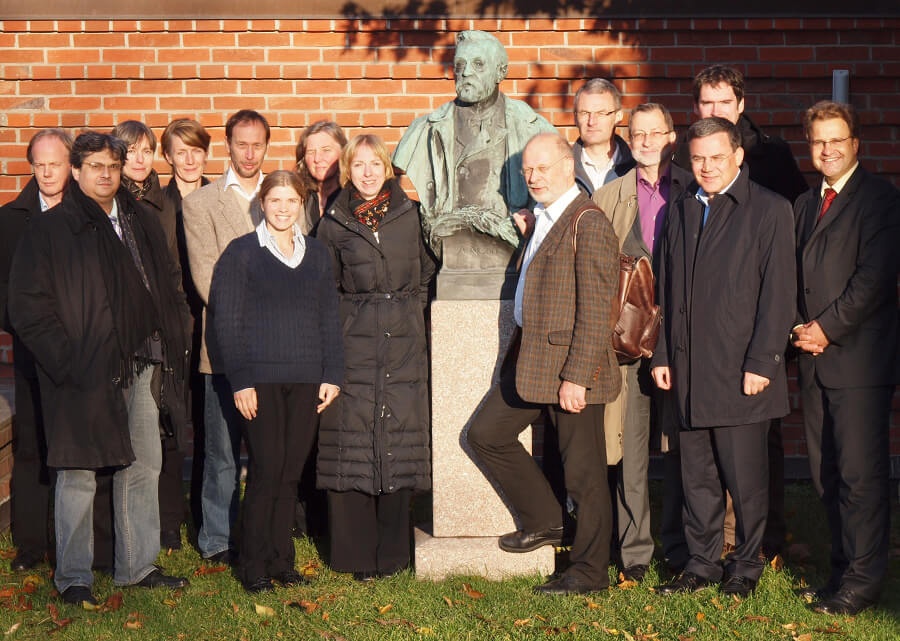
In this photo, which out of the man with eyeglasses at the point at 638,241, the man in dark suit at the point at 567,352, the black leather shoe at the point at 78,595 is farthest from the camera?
the man with eyeglasses at the point at 638,241

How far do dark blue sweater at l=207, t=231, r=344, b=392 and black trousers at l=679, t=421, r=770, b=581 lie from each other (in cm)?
174

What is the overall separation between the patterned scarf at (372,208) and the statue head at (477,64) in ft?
1.97

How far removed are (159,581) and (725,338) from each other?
9.09 ft

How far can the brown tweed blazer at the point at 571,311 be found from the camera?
5.05 meters

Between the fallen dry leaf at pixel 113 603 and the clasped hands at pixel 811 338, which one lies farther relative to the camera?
the fallen dry leaf at pixel 113 603

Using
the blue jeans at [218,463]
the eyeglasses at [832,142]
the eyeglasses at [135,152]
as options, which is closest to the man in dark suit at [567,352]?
the eyeglasses at [832,142]

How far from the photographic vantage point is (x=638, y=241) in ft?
17.9

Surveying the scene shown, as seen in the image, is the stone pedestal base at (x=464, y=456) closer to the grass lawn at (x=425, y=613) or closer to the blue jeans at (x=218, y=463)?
the grass lawn at (x=425, y=613)

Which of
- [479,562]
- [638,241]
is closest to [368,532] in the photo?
[479,562]

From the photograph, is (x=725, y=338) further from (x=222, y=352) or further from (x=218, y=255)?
(x=218, y=255)

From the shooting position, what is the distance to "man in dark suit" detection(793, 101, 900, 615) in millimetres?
4949

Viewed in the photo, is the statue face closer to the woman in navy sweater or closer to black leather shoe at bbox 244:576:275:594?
the woman in navy sweater

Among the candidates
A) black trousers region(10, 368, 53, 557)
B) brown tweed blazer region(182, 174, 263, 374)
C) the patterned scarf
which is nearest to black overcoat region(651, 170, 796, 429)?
the patterned scarf

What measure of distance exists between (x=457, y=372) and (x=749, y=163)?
1.78 m
